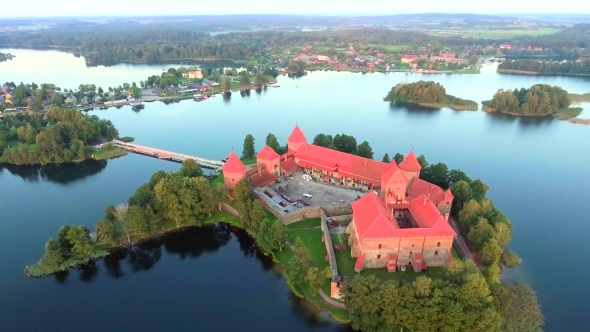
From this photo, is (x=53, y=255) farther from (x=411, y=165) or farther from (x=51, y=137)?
(x=411, y=165)

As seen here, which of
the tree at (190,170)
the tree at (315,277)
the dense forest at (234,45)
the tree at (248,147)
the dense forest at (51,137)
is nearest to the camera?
the tree at (315,277)

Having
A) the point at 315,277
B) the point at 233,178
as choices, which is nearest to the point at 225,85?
the point at 233,178

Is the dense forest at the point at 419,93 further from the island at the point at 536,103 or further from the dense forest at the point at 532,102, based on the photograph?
the dense forest at the point at 532,102

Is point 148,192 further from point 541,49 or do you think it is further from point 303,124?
point 541,49

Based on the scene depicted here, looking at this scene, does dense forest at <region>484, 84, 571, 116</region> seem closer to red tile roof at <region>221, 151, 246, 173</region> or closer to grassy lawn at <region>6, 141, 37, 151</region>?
red tile roof at <region>221, 151, 246, 173</region>

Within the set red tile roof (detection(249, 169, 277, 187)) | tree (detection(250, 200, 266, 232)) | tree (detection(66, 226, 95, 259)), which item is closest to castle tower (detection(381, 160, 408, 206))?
tree (detection(250, 200, 266, 232))

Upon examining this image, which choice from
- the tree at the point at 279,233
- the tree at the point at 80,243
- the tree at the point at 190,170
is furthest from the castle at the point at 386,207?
the tree at the point at 80,243
